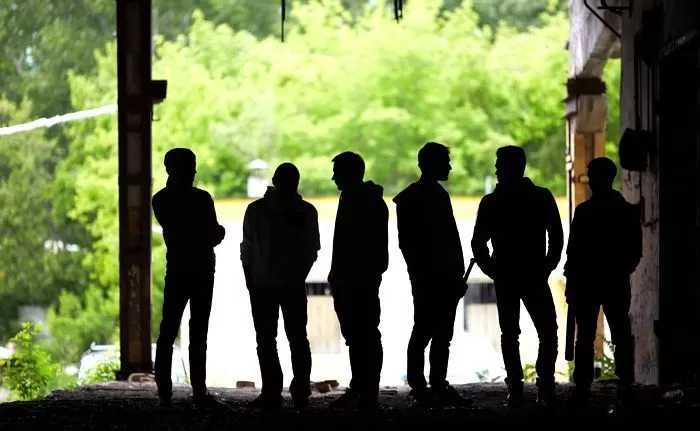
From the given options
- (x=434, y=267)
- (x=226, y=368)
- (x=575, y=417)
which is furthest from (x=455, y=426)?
(x=226, y=368)

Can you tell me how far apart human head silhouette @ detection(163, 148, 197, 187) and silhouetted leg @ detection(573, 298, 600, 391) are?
242 cm

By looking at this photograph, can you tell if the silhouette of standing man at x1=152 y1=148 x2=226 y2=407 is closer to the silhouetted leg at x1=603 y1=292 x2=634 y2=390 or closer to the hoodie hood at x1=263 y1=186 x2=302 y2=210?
the hoodie hood at x1=263 y1=186 x2=302 y2=210

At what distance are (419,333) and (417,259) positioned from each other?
0.45m

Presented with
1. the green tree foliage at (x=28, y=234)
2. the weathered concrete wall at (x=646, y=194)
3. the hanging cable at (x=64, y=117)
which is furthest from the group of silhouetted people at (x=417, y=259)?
the green tree foliage at (x=28, y=234)

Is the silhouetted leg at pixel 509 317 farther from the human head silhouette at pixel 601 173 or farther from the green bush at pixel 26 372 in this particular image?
the green bush at pixel 26 372

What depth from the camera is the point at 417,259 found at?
28.1 feet

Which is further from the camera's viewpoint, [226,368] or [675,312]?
[226,368]

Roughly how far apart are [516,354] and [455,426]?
1.12m

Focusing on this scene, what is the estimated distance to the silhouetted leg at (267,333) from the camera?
8469 mm

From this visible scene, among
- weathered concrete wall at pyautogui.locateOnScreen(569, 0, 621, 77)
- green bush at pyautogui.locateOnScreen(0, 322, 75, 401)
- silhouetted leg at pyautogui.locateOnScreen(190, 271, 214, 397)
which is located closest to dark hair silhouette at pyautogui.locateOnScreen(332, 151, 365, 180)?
silhouetted leg at pyautogui.locateOnScreen(190, 271, 214, 397)

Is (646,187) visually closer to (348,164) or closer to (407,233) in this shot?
(407,233)

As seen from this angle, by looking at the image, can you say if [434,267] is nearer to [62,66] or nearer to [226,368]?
[226,368]

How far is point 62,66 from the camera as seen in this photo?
Result: 49.2 meters

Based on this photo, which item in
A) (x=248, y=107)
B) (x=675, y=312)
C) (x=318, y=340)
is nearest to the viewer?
(x=675, y=312)
